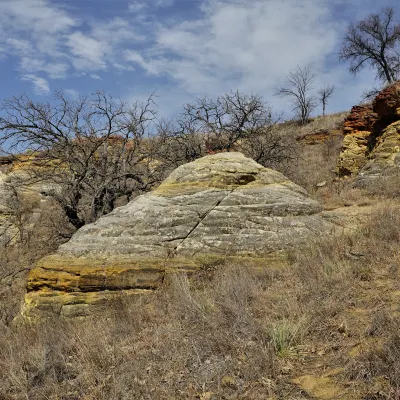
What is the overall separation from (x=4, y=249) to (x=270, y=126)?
11.5m

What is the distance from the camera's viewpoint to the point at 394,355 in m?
2.57

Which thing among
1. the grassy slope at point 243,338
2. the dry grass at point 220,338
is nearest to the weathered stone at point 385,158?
the grassy slope at point 243,338

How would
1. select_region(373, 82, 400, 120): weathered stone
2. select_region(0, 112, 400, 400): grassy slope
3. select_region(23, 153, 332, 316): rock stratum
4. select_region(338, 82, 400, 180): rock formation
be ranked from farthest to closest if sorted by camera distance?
select_region(373, 82, 400, 120): weathered stone < select_region(338, 82, 400, 180): rock formation < select_region(23, 153, 332, 316): rock stratum < select_region(0, 112, 400, 400): grassy slope

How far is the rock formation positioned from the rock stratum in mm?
6211

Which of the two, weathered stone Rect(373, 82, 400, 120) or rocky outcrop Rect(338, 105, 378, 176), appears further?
rocky outcrop Rect(338, 105, 378, 176)

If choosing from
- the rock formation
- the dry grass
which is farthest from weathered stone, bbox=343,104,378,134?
the dry grass

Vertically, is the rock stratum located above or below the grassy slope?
above

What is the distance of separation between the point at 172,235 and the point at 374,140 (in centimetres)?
1215

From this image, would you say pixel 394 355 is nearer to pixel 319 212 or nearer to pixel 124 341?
pixel 124 341

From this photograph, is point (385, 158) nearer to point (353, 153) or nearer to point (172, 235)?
point (353, 153)

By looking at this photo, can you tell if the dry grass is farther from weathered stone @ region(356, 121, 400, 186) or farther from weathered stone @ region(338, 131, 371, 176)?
weathered stone @ region(338, 131, 371, 176)

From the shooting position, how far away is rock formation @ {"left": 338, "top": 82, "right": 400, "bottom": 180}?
12.0 meters

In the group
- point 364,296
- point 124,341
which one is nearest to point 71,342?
point 124,341

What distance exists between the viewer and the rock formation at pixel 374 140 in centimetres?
1202
